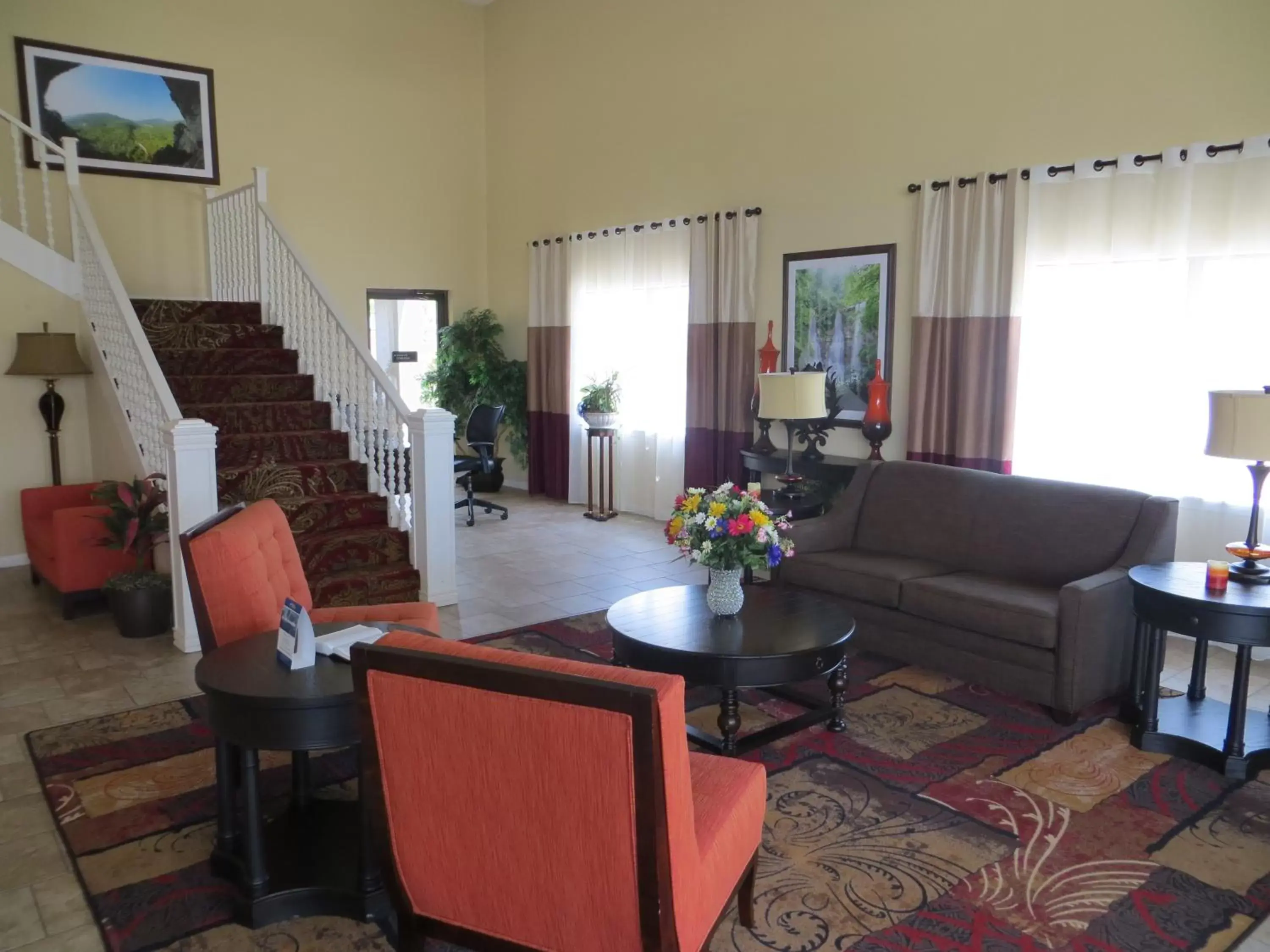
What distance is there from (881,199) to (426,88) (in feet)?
16.9

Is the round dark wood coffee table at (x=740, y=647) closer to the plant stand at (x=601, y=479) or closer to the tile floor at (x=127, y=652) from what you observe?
the tile floor at (x=127, y=652)

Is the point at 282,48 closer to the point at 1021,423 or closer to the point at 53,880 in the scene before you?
the point at 1021,423

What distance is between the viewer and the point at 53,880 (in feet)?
9.00

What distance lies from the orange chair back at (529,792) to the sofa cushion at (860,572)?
2.82 metres

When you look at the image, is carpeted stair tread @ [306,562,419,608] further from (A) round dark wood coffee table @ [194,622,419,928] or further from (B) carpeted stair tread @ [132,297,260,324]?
(B) carpeted stair tread @ [132,297,260,324]

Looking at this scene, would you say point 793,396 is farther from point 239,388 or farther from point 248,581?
point 239,388

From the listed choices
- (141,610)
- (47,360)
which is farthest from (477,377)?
(141,610)

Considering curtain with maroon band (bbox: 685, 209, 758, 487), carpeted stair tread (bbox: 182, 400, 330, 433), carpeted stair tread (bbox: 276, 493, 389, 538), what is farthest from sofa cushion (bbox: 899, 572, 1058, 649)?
carpeted stair tread (bbox: 182, 400, 330, 433)

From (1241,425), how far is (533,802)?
2.94 metres

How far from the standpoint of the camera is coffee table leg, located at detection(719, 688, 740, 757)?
11.2 ft

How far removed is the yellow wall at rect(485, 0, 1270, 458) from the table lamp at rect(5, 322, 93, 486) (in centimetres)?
423

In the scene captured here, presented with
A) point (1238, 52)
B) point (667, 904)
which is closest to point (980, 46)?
point (1238, 52)

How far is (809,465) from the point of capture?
6309 millimetres

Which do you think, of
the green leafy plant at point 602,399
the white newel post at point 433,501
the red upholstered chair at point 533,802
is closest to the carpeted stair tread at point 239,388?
the white newel post at point 433,501
